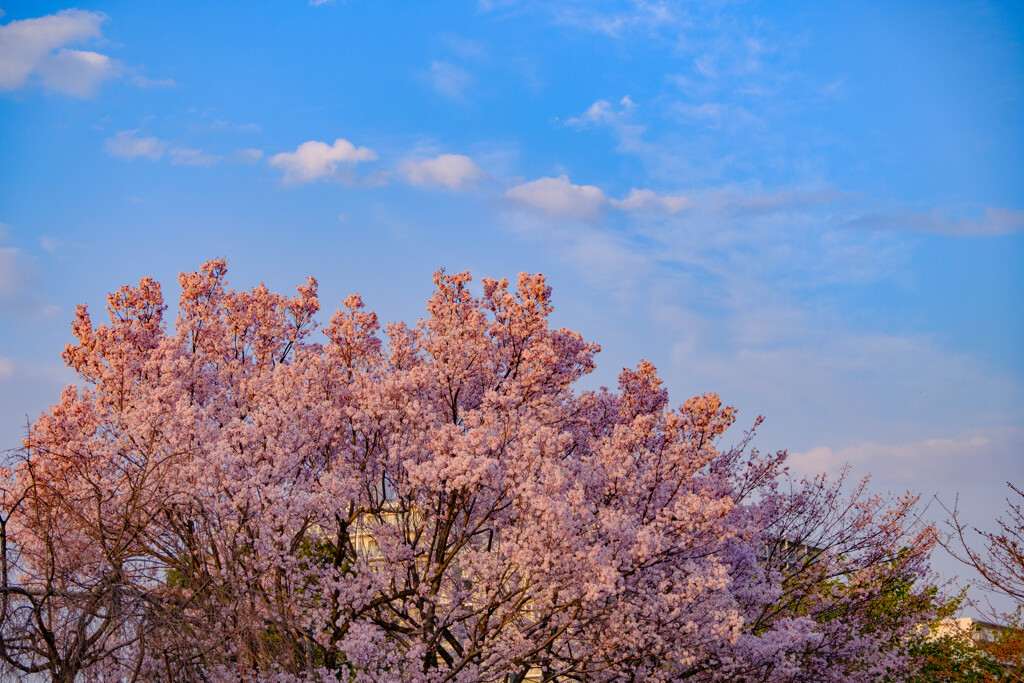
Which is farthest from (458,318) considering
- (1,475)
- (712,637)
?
(1,475)

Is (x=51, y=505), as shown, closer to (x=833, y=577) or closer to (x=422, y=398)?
(x=422, y=398)

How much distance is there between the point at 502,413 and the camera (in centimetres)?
2108

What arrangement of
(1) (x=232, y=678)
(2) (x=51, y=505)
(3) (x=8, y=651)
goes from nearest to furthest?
1. (3) (x=8, y=651)
2. (2) (x=51, y=505)
3. (1) (x=232, y=678)

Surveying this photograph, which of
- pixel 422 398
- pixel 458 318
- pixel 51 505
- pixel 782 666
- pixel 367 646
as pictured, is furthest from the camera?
pixel 458 318

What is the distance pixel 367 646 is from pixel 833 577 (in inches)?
552

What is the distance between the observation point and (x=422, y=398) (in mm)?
22922

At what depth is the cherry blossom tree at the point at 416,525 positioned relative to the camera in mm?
13867

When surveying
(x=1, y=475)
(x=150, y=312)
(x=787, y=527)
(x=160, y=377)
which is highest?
(x=150, y=312)

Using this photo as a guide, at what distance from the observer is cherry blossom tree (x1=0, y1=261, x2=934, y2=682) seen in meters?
13.9

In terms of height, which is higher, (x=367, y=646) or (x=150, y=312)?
(x=150, y=312)

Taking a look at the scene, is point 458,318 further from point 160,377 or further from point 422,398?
A: point 160,377

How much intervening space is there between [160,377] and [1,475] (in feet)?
15.0

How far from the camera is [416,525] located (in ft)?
68.6

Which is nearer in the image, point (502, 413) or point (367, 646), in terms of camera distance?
point (367, 646)
